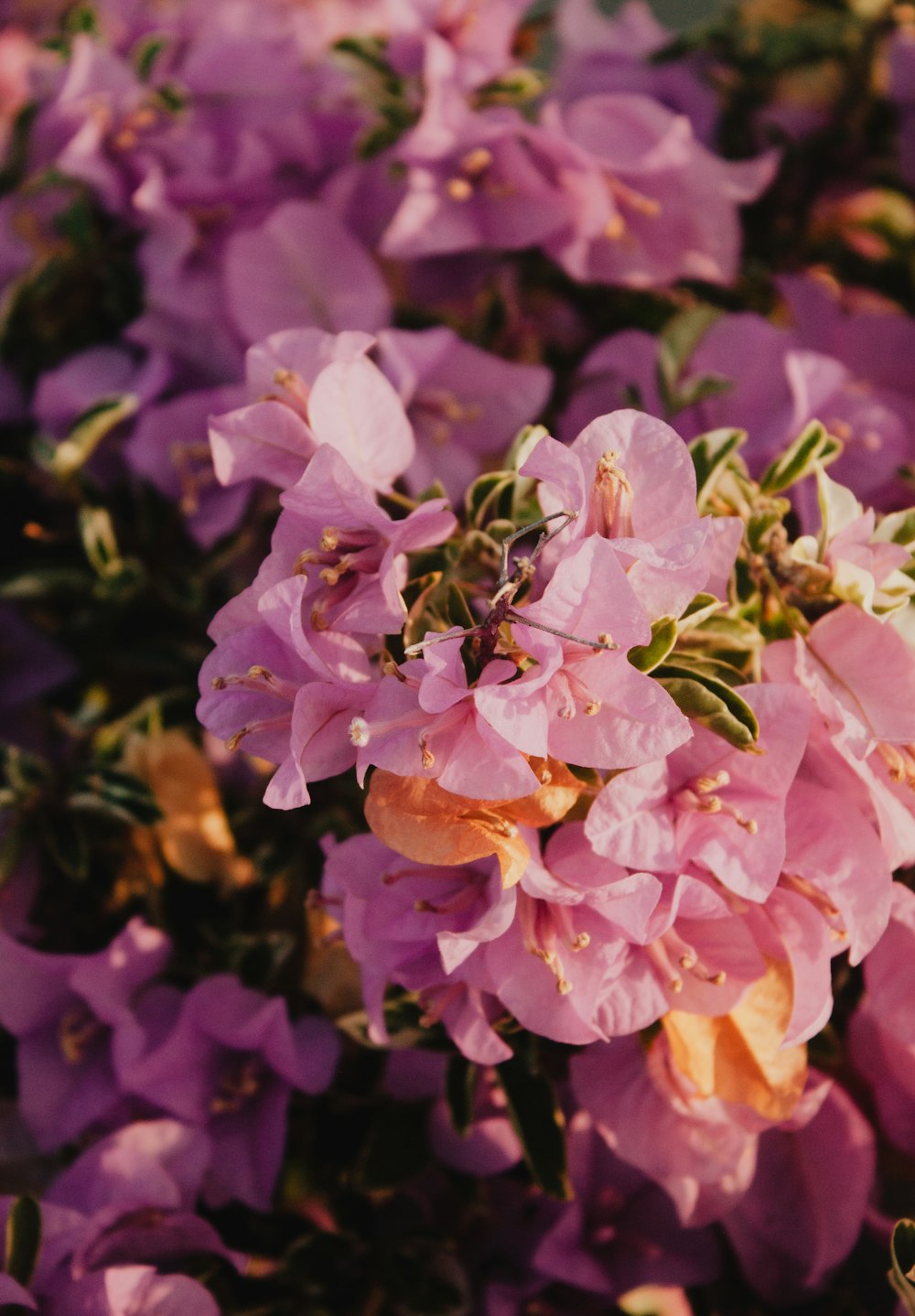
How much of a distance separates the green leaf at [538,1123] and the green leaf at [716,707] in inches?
8.2

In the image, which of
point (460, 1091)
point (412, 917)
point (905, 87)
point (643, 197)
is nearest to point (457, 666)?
point (412, 917)

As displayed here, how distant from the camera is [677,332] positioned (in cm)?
70

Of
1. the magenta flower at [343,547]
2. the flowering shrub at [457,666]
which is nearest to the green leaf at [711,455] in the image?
the flowering shrub at [457,666]

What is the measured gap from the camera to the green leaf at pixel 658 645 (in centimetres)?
43

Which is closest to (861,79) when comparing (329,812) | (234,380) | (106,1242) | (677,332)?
(677,332)

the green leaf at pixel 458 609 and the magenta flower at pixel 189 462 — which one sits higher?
the green leaf at pixel 458 609

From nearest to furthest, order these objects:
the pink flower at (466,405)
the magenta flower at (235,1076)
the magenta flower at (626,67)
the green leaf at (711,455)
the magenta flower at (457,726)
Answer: the magenta flower at (457,726), the green leaf at (711,455), the magenta flower at (235,1076), the pink flower at (466,405), the magenta flower at (626,67)

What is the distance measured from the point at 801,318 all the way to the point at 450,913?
1.76ft

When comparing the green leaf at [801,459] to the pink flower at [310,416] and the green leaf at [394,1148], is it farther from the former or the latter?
the green leaf at [394,1148]

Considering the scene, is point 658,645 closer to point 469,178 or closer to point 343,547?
point 343,547

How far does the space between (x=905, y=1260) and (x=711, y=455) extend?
36cm

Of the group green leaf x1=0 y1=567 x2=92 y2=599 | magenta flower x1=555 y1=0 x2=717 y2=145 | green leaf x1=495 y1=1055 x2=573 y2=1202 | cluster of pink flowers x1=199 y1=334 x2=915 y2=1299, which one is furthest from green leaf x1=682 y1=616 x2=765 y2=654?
magenta flower x1=555 y1=0 x2=717 y2=145

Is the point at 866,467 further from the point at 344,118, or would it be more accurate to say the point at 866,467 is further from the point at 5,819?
the point at 5,819

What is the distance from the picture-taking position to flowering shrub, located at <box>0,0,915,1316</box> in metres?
0.44
